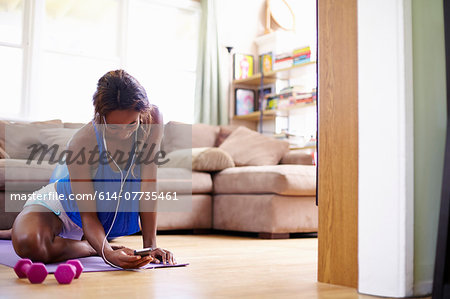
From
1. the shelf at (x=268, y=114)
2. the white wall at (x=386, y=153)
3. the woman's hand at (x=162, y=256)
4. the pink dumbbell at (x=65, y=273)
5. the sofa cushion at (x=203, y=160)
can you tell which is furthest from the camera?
the shelf at (x=268, y=114)

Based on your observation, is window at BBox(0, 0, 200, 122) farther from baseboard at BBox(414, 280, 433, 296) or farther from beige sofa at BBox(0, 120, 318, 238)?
baseboard at BBox(414, 280, 433, 296)

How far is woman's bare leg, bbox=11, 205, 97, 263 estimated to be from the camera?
6.22 ft

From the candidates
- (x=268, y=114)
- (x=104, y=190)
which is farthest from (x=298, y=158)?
(x=104, y=190)

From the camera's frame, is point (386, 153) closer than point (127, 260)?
Yes

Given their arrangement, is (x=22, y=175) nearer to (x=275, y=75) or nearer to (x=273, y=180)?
(x=273, y=180)

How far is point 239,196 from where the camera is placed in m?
3.70

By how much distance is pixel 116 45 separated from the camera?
5250 millimetres

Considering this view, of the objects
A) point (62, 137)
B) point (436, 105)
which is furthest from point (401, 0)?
point (62, 137)

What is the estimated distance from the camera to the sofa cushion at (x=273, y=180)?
11.4ft

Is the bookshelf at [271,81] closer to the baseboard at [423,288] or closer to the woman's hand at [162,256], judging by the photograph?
the woman's hand at [162,256]

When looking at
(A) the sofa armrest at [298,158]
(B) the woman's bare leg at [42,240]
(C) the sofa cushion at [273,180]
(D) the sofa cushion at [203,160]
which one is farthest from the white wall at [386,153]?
(A) the sofa armrest at [298,158]

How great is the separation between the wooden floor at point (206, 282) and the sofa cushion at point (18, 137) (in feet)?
7.01

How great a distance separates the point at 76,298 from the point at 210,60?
14.6ft

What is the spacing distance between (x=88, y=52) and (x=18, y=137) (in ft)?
4.63
